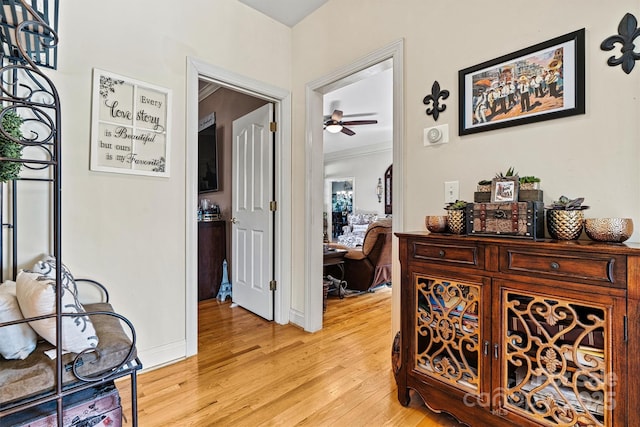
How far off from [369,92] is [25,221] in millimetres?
3652

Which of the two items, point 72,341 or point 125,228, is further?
point 125,228

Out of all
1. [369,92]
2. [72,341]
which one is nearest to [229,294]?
[72,341]

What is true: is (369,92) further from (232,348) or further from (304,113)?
(232,348)

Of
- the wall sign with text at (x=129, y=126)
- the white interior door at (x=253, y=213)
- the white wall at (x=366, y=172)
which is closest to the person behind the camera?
the wall sign with text at (x=129, y=126)

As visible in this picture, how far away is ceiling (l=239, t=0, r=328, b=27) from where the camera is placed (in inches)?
100

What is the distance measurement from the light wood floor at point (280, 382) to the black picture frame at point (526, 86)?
1.53 m

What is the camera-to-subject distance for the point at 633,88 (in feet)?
4.07

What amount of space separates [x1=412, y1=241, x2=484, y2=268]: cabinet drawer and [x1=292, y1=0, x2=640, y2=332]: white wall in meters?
0.40

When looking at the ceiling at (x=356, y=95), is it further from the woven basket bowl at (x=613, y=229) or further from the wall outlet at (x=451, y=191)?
the woven basket bowl at (x=613, y=229)

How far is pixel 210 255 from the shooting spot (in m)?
3.61

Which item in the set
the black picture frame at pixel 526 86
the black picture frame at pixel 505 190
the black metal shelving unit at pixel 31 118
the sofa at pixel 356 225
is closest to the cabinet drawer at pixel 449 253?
the black picture frame at pixel 505 190

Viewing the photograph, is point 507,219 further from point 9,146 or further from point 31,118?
point 31,118

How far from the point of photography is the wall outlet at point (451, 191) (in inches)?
68.7

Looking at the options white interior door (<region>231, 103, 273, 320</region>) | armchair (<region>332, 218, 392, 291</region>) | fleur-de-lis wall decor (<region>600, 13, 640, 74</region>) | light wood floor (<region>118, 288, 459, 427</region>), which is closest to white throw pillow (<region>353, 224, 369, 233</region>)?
armchair (<region>332, 218, 392, 291</region>)
